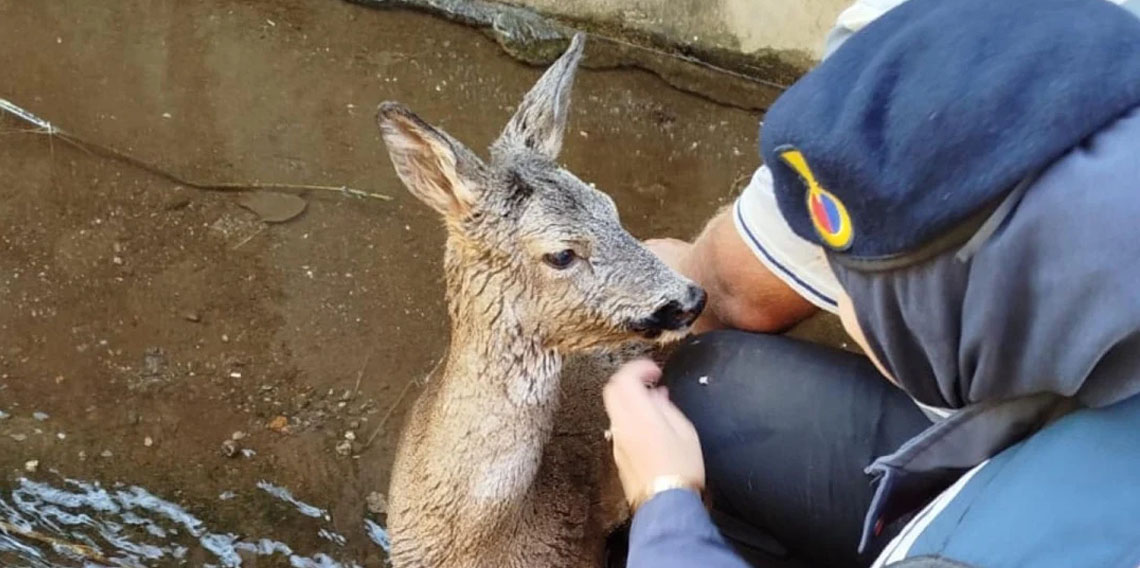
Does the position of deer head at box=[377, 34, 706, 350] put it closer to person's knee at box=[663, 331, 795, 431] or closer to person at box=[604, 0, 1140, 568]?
person's knee at box=[663, 331, 795, 431]

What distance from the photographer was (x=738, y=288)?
2.19 meters

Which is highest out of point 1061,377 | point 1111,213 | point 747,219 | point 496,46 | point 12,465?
point 1111,213

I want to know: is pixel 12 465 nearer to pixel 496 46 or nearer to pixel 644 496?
pixel 644 496

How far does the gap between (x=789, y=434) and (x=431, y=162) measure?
2.42 ft

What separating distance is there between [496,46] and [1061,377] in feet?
9.63

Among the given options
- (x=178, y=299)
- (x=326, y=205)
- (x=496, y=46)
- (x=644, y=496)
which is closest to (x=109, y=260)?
(x=178, y=299)

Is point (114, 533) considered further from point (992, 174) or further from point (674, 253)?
point (992, 174)

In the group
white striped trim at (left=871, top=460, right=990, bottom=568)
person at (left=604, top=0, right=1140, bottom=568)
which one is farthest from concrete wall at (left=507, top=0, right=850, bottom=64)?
white striped trim at (left=871, top=460, right=990, bottom=568)

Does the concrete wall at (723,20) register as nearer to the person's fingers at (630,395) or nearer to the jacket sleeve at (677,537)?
the person's fingers at (630,395)

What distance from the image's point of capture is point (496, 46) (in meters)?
3.81

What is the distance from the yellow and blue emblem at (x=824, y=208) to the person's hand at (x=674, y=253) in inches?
44.7

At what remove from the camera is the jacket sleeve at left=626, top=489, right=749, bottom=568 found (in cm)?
148

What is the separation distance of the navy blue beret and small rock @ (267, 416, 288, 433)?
200 cm

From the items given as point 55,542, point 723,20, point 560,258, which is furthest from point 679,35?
point 55,542
